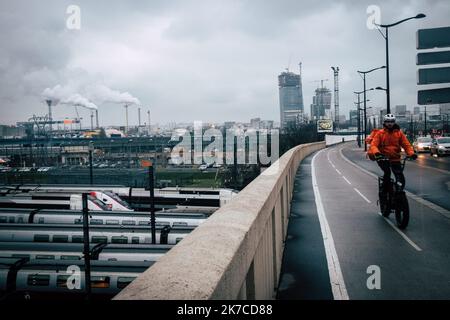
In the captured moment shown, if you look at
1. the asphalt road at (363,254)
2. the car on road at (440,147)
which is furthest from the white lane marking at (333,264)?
the car on road at (440,147)

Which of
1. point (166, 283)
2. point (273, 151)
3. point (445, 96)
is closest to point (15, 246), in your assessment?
point (166, 283)

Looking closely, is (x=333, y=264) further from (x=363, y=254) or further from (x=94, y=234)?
(x=94, y=234)

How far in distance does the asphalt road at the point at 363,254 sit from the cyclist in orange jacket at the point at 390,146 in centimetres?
128

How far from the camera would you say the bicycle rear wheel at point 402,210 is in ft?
24.7

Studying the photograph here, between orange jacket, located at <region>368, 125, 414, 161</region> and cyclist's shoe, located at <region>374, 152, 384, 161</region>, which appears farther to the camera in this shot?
orange jacket, located at <region>368, 125, 414, 161</region>

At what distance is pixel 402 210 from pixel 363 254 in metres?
2.03

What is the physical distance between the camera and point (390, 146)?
7.93 metres

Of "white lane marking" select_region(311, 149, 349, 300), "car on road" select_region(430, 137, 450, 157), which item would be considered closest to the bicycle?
"white lane marking" select_region(311, 149, 349, 300)

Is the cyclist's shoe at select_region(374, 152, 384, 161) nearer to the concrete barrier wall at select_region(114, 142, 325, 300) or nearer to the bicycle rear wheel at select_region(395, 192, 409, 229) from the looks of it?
the bicycle rear wheel at select_region(395, 192, 409, 229)

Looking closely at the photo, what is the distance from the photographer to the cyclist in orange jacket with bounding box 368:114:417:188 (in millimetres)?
7867

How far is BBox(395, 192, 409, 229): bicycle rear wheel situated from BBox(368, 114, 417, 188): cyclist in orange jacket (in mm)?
461

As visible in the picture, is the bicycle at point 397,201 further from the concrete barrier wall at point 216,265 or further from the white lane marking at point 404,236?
the concrete barrier wall at point 216,265
